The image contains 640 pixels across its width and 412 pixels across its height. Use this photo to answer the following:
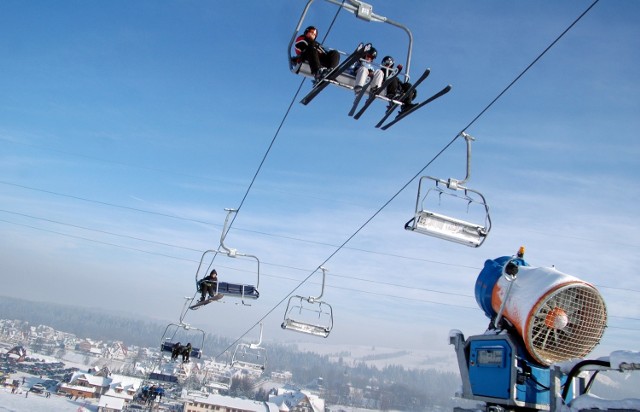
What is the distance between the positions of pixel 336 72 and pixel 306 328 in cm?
1274

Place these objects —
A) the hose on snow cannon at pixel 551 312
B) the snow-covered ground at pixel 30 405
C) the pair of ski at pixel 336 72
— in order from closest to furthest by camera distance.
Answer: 1. the hose on snow cannon at pixel 551 312
2. the pair of ski at pixel 336 72
3. the snow-covered ground at pixel 30 405

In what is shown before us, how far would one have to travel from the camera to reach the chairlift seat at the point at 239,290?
15.9 meters

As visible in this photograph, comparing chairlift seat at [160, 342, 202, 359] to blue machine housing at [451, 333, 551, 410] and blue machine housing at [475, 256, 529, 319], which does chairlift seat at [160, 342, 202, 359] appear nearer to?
blue machine housing at [475, 256, 529, 319]

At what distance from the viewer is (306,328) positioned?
18.2 meters

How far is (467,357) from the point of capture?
7.71 metres

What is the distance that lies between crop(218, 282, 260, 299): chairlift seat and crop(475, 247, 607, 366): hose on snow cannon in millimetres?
10091

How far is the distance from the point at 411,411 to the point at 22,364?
91.0m

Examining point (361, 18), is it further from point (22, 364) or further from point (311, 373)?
point (311, 373)

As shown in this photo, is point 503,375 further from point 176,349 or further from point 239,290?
point 176,349

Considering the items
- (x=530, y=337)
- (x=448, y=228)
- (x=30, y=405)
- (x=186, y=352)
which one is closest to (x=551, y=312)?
(x=530, y=337)

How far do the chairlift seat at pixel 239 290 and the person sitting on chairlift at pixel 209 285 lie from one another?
42cm

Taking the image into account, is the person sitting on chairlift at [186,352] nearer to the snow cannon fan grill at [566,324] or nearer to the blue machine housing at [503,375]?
the blue machine housing at [503,375]

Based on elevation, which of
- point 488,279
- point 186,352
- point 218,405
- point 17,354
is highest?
point 488,279

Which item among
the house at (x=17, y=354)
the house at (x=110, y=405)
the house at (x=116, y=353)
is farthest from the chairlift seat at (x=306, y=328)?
the house at (x=116, y=353)
